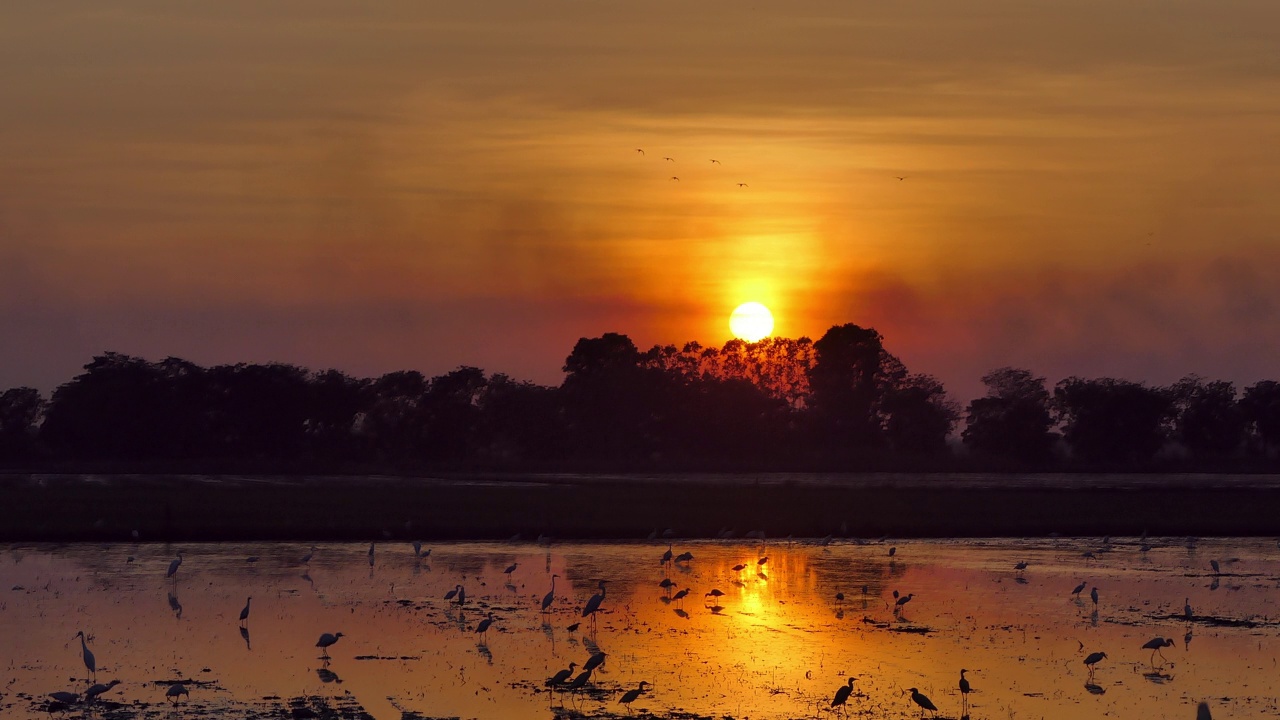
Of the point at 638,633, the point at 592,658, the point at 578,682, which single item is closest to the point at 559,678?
the point at 578,682

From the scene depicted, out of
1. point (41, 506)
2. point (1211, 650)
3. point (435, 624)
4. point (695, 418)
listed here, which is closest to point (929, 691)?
point (1211, 650)

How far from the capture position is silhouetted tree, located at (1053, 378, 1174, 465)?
4668 inches

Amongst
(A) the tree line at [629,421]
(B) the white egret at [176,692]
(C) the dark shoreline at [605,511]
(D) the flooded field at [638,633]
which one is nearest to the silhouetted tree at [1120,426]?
(A) the tree line at [629,421]

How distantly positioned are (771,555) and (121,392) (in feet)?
289

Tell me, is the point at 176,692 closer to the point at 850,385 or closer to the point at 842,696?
the point at 842,696

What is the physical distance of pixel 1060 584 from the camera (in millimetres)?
33062

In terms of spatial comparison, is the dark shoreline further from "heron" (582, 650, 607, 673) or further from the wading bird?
the wading bird

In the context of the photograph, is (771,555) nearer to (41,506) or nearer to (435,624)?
(435,624)

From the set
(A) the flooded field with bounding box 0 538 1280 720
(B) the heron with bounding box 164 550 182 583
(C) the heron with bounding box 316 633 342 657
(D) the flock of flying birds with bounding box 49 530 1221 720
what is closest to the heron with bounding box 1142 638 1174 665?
(D) the flock of flying birds with bounding box 49 530 1221 720

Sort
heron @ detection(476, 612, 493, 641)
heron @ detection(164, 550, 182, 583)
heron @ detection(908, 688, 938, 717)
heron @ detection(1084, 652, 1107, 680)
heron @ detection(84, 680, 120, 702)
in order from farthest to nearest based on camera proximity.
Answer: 1. heron @ detection(164, 550, 182, 583)
2. heron @ detection(476, 612, 493, 641)
3. heron @ detection(1084, 652, 1107, 680)
4. heron @ detection(908, 688, 938, 717)
5. heron @ detection(84, 680, 120, 702)

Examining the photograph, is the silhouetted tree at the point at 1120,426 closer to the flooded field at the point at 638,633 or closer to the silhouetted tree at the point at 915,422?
the silhouetted tree at the point at 915,422

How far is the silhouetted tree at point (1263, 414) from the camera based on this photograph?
4803 inches

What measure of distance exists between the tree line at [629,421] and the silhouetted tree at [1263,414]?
12cm

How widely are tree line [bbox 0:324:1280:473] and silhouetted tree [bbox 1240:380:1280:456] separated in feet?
0.40
